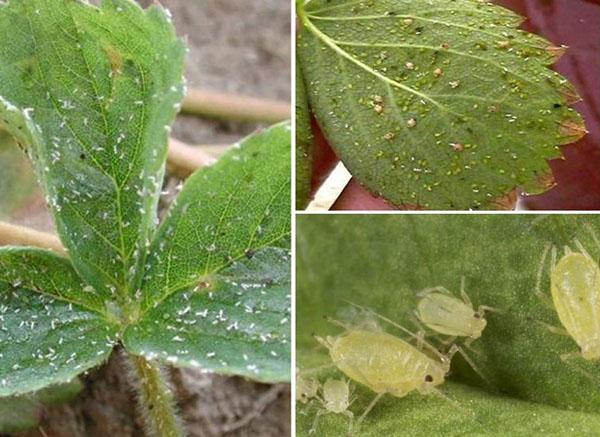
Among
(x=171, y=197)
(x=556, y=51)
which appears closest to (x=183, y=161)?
(x=171, y=197)

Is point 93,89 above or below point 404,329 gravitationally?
above

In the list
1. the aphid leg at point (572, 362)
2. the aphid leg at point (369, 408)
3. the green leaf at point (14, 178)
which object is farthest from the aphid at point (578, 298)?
the green leaf at point (14, 178)

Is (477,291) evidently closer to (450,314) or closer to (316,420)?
(450,314)

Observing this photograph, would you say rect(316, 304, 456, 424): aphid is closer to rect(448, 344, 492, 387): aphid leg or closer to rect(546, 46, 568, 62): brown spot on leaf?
rect(448, 344, 492, 387): aphid leg

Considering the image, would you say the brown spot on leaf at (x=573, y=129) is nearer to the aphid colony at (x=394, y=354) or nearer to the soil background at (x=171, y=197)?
the aphid colony at (x=394, y=354)

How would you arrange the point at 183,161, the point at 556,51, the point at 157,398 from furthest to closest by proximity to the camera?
the point at 183,161, the point at 157,398, the point at 556,51

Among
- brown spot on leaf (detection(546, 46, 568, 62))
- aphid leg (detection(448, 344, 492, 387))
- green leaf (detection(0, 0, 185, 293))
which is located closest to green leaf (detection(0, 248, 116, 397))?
green leaf (detection(0, 0, 185, 293))

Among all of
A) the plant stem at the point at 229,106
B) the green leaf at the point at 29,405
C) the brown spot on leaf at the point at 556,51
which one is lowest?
the green leaf at the point at 29,405
